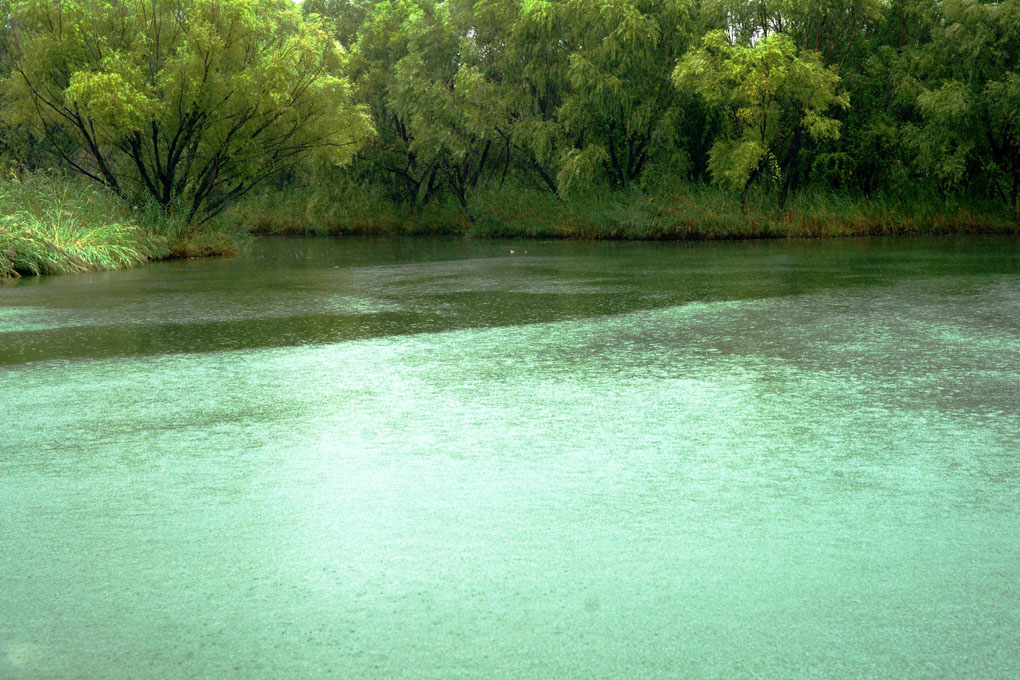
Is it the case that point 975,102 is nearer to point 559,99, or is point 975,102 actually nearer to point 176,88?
point 559,99

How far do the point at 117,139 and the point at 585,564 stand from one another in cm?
2320

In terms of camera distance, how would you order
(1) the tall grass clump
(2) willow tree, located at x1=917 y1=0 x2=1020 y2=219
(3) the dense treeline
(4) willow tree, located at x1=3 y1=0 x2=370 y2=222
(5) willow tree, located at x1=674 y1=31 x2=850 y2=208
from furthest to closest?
1. (5) willow tree, located at x1=674 y1=31 x2=850 y2=208
2. (2) willow tree, located at x1=917 y1=0 x2=1020 y2=219
3. (3) the dense treeline
4. (4) willow tree, located at x1=3 y1=0 x2=370 y2=222
5. (1) the tall grass clump

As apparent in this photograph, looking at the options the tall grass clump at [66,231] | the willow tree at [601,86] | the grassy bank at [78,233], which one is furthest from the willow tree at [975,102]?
the tall grass clump at [66,231]

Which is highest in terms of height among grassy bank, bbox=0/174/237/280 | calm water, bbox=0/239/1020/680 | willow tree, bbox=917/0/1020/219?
willow tree, bbox=917/0/1020/219

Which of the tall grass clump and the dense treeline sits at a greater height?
the dense treeline

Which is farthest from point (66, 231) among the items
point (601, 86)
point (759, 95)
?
point (759, 95)

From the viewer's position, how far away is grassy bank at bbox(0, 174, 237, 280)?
60.3 ft

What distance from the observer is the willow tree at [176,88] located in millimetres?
22641

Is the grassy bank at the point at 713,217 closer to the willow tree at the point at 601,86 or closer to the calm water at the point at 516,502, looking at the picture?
the willow tree at the point at 601,86

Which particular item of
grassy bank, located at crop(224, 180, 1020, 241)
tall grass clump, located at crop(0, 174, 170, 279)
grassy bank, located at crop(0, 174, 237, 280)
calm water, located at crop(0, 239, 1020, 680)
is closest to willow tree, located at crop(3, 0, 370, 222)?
grassy bank, located at crop(0, 174, 237, 280)

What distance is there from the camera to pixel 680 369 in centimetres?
734

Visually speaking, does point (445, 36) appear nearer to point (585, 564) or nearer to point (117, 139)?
point (117, 139)

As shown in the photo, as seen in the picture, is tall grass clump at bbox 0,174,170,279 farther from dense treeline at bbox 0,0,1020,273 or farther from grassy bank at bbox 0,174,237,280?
dense treeline at bbox 0,0,1020,273

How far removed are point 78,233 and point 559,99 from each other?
1807 centimetres
